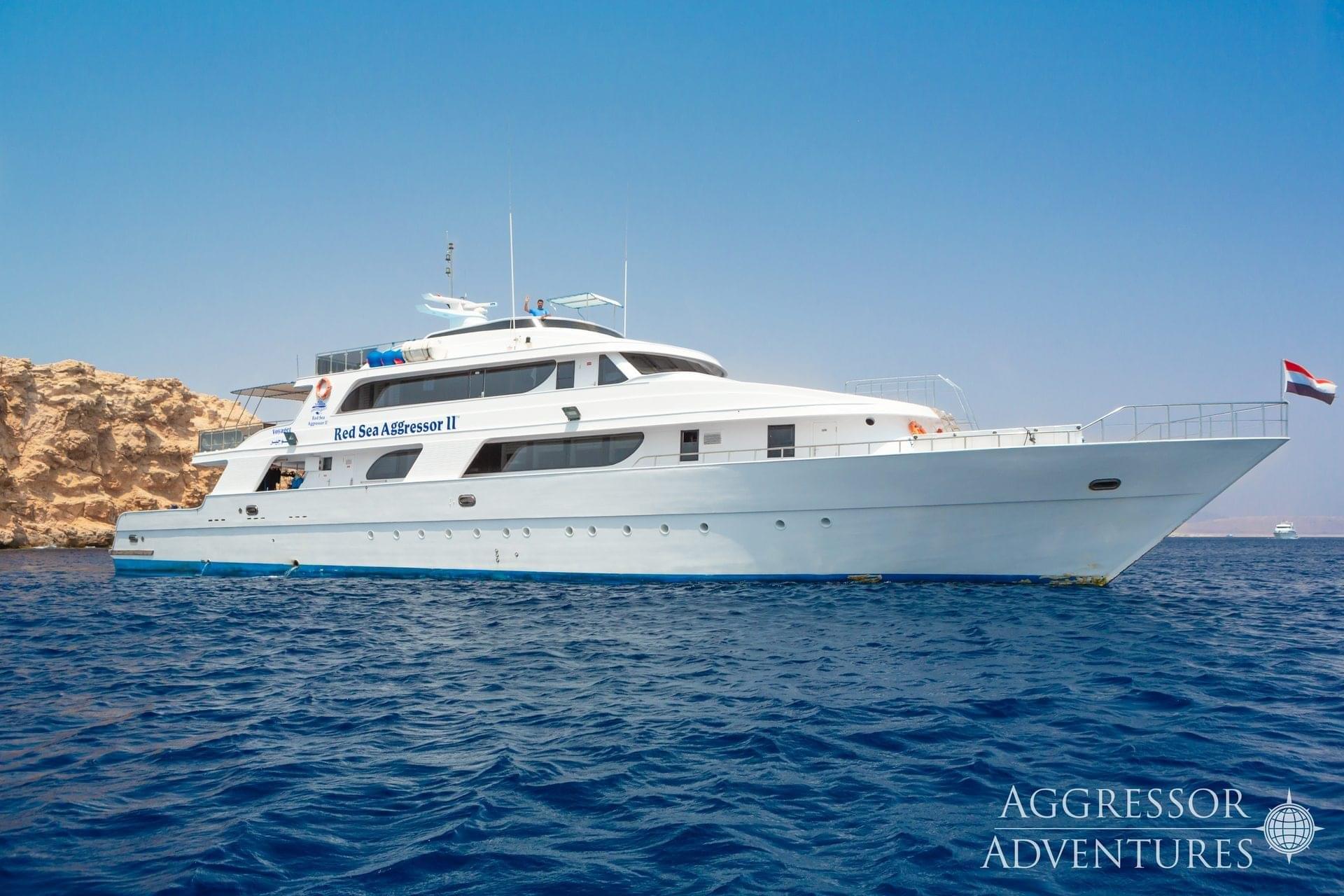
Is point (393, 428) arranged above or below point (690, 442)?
above

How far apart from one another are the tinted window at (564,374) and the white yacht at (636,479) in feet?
0.12

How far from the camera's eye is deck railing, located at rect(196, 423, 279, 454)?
22.6 meters

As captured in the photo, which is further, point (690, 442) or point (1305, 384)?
point (690, 442)

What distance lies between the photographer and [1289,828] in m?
4.72

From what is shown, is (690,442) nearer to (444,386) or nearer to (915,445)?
(915,445)

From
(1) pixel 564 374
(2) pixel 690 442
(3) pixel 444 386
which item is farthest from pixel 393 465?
(2) pixel 690 442

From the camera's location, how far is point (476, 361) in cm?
1886

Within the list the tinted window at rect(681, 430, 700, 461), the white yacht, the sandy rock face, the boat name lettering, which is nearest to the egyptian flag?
the white yacht

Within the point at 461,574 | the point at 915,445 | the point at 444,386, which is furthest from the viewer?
the point at 444,386

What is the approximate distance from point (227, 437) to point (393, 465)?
21.5 feet

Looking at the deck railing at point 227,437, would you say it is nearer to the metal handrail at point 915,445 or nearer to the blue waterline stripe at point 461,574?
the blue waterline stripe at point 461,574

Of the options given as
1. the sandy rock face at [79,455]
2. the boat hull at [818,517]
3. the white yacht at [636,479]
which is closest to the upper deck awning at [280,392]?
the white yacht at [636,479]

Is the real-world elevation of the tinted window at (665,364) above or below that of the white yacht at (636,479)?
above

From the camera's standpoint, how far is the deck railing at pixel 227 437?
2256cm
